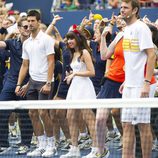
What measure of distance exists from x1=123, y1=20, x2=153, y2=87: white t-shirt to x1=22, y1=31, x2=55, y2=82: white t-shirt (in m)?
2.53

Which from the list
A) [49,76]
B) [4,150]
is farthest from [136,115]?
[4,150]

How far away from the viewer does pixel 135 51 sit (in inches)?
372

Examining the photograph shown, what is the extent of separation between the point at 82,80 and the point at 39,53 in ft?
3.25

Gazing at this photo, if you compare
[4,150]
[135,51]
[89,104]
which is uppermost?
Answer: [135,51]

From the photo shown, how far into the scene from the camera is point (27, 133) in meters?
11.6

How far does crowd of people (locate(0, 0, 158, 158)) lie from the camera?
9.43 metres

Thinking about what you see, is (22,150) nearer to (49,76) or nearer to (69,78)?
(49,76)

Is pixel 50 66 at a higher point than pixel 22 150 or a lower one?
higher

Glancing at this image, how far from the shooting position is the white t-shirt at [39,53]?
11883 mm

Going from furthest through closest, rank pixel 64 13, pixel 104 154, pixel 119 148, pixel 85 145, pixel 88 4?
1. pixel 88 4
2. pixel 64 13
3. pixel 85 145
4. pixel 119 148
5. pixel 104 154

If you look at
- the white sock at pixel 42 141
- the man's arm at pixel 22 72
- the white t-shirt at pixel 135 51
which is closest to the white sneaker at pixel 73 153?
the white sock at pixel 42 141

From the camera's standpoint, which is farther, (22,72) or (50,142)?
(22,72)

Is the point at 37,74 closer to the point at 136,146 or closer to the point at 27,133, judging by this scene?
the point at 27,133

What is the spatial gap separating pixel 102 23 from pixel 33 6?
43.7 ft
